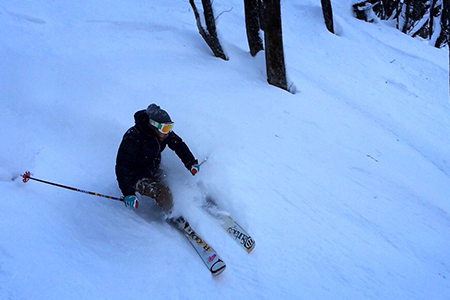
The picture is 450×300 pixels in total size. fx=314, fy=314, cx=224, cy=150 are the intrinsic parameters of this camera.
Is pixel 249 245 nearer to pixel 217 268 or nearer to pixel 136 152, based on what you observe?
pixel 217 268

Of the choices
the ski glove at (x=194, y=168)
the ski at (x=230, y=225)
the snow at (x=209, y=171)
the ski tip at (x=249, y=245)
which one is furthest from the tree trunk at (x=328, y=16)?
the ski tip at (x=249, y=245)

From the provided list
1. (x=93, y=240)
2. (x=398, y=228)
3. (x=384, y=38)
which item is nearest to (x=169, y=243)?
(x=93, y=240)

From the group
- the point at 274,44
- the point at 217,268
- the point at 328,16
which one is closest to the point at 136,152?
the point at 217,268

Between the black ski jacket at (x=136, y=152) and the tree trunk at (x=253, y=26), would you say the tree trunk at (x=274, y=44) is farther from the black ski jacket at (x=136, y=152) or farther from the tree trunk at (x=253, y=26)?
the black ski jacket at (x=136, y=152)

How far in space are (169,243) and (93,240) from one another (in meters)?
0.86

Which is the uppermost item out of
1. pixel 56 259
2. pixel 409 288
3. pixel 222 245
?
pixel 56 259

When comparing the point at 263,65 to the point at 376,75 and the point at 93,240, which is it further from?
the point at 93,240

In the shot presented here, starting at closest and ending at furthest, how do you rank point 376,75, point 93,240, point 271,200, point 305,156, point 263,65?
point 93,240
point 271,200
point 305,156
point 263,65
point 376,75

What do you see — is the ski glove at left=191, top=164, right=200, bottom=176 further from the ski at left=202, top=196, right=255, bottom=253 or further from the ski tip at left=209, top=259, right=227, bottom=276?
the ski tip at left=209, top=259, right=227, bottom=276

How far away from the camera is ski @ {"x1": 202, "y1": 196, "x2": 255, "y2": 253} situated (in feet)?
12.0

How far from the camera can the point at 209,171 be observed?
14.5 feet

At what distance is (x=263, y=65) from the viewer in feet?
23.6

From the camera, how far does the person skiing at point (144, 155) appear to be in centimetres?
361

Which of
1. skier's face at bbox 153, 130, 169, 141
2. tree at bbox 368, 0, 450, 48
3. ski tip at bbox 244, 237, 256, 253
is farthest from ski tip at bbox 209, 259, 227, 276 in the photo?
tree at bbox 368, 0, 450, 48
